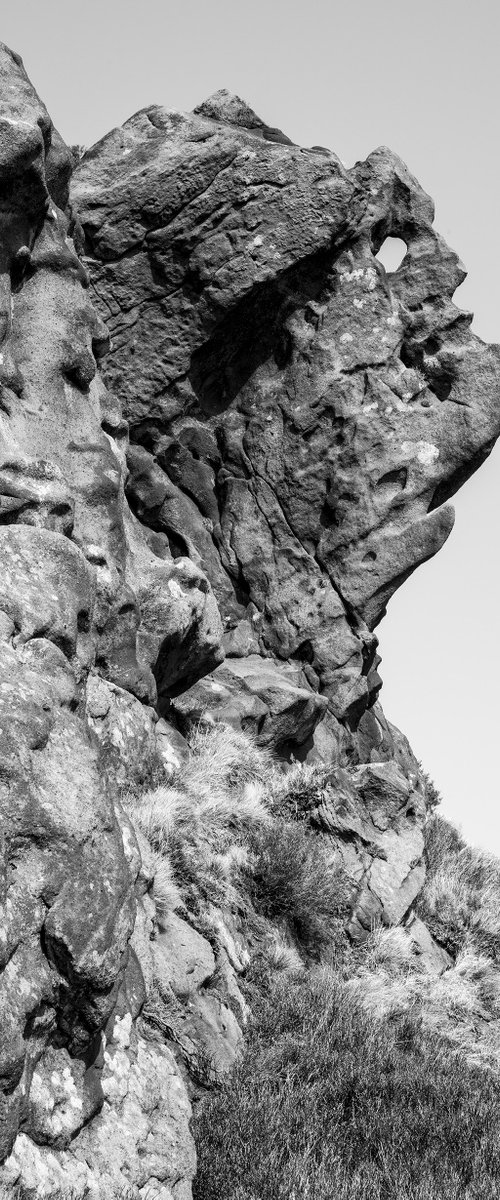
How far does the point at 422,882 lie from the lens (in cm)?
1138

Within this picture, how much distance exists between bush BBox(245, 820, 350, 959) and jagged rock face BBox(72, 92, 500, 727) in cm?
362

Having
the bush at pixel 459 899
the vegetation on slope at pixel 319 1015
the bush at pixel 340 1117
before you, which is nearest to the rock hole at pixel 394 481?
the vegetation on slope at pixel 319 1015

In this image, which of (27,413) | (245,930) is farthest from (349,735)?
(27,413)

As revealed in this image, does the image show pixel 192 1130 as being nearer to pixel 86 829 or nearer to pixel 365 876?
pixel 86 829

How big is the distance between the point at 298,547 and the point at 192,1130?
862 cm

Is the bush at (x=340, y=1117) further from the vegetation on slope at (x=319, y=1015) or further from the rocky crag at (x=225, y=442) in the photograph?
the rocky crag at (x=225, y=442)

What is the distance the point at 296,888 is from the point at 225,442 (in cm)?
627

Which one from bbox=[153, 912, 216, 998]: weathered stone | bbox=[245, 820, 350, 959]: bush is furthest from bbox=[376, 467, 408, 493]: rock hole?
bbox=[153, 912, 216, 998]: weathered stone

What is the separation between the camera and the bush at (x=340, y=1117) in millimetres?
5320

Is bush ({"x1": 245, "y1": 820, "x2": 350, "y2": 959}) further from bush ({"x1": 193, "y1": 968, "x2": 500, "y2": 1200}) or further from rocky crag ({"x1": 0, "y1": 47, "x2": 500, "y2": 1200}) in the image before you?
bush ({"x1": 193, "y1": 968, "x2": 500, "y2": 1200})

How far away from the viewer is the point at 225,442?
526 inches

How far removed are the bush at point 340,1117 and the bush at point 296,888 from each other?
98 cm

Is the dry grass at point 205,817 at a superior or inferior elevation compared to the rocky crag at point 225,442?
inferior

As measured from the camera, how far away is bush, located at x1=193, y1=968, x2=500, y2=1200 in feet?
17.5
